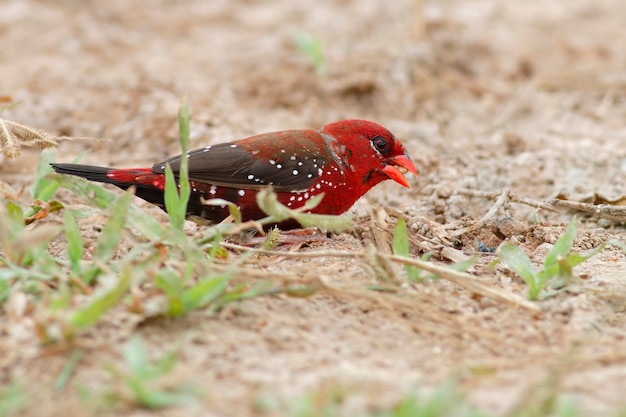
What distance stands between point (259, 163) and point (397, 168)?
0.76m

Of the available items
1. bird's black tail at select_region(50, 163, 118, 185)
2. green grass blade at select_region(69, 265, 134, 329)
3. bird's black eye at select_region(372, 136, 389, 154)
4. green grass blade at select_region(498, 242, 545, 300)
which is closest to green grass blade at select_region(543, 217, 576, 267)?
green grass blade at select_region(498, 242, 545, 300)

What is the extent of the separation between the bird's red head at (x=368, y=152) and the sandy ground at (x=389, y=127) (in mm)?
240

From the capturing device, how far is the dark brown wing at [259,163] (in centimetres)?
379

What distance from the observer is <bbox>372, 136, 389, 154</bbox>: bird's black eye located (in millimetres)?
4125

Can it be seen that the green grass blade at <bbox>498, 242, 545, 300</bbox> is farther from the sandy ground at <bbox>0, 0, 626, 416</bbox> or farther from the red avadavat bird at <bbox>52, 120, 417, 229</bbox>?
the red avadavat bird at <bbox>52, 120, 417, 229</bbox>

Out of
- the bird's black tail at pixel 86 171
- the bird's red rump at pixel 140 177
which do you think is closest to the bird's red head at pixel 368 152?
the bird's red rump at pixel 140 177

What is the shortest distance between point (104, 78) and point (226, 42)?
1593 mm

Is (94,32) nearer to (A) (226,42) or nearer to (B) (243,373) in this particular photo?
(A) (226,42)

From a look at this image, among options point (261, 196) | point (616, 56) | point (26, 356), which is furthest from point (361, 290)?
point (616, 56)

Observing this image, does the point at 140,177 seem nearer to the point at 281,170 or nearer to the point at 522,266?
the point at 281,170

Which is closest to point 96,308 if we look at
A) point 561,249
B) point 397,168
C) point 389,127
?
point 561,249

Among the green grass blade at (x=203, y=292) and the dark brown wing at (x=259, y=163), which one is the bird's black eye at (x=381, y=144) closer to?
the dark brown wing at (x=259, y=163)

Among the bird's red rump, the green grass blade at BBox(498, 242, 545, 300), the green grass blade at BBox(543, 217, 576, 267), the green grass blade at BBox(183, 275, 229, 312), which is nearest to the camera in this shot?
the green grass blade at BBox(183, 275, 229, 312)

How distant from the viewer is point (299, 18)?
8.45m
